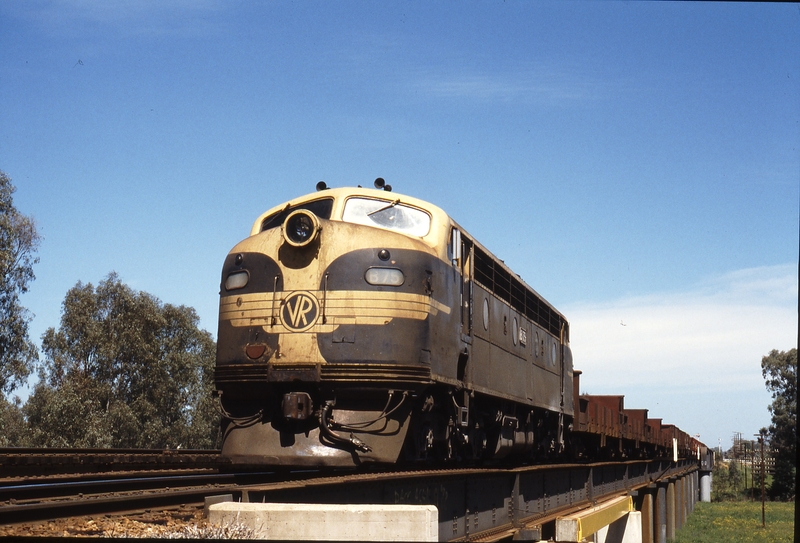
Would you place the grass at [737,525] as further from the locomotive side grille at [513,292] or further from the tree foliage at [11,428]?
the tree foliage at [11,428]

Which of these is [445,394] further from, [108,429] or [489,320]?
[108,429]

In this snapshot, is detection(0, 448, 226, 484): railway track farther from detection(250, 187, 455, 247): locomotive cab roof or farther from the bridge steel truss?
detection(250, 187, 455, 247): locomotive cab roof

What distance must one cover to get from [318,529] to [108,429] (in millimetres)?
46130

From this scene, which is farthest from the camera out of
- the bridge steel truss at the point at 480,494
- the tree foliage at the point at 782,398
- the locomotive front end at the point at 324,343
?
the tree foliage at the point at 782,398

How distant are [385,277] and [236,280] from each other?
7.86ft

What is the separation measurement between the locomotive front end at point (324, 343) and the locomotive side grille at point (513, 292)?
10.5ft

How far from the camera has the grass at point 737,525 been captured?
138 feet

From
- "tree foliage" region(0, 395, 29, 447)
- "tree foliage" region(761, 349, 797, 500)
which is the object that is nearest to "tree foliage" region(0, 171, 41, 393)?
"tree foliage" region(0, 395, 29, 447)

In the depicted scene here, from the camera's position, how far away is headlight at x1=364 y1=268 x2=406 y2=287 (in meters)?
12.3

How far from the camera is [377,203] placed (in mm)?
13586

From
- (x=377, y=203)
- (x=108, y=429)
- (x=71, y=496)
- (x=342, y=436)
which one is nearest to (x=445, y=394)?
(x=342, y=436)

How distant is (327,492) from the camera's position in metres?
8.65

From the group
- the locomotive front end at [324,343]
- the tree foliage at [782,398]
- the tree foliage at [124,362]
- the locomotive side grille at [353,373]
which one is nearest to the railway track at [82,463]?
the locomotive front end at [324,343]

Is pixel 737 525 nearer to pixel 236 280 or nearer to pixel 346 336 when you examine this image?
pixel 346 336
